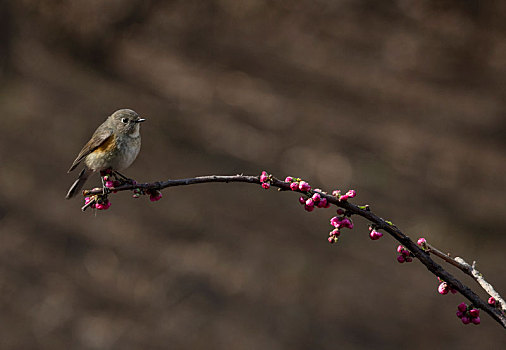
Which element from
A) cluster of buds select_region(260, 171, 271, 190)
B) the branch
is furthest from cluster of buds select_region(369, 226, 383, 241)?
cluster of buds select_region(260, 171, 271, 190)

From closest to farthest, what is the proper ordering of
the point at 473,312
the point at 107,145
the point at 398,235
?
the point at 398,235 → the point at 473,312 → the point at 107,145

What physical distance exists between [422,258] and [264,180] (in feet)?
1.68

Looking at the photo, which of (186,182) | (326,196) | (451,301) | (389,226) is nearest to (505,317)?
(389,226)

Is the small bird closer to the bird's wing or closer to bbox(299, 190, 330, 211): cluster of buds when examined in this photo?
the bird's wing

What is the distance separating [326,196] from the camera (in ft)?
5.41

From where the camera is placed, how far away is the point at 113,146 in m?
2.50

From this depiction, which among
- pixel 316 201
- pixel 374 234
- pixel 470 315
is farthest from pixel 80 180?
pixel 470 315

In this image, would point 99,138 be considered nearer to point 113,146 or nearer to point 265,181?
point 113,146

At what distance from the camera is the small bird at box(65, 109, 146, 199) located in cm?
247

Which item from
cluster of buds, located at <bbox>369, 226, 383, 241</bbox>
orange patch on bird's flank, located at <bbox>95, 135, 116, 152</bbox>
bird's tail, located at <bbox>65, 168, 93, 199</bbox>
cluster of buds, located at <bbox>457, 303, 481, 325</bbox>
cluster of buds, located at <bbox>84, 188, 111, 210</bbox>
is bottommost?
cluster of buds, located at <bbox>84, 188, 111, 210</bbox>

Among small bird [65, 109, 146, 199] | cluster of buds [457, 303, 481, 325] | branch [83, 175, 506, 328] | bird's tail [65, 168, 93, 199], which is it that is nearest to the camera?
branch [83, 175, 506, 328]

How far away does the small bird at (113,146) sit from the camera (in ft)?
8.10

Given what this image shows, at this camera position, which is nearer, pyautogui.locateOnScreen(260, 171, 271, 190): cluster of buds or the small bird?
pyautogui.locateOnScreen(260, 171, 271, 190): cluster of buds

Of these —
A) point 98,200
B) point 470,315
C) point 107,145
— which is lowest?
point 98,200
